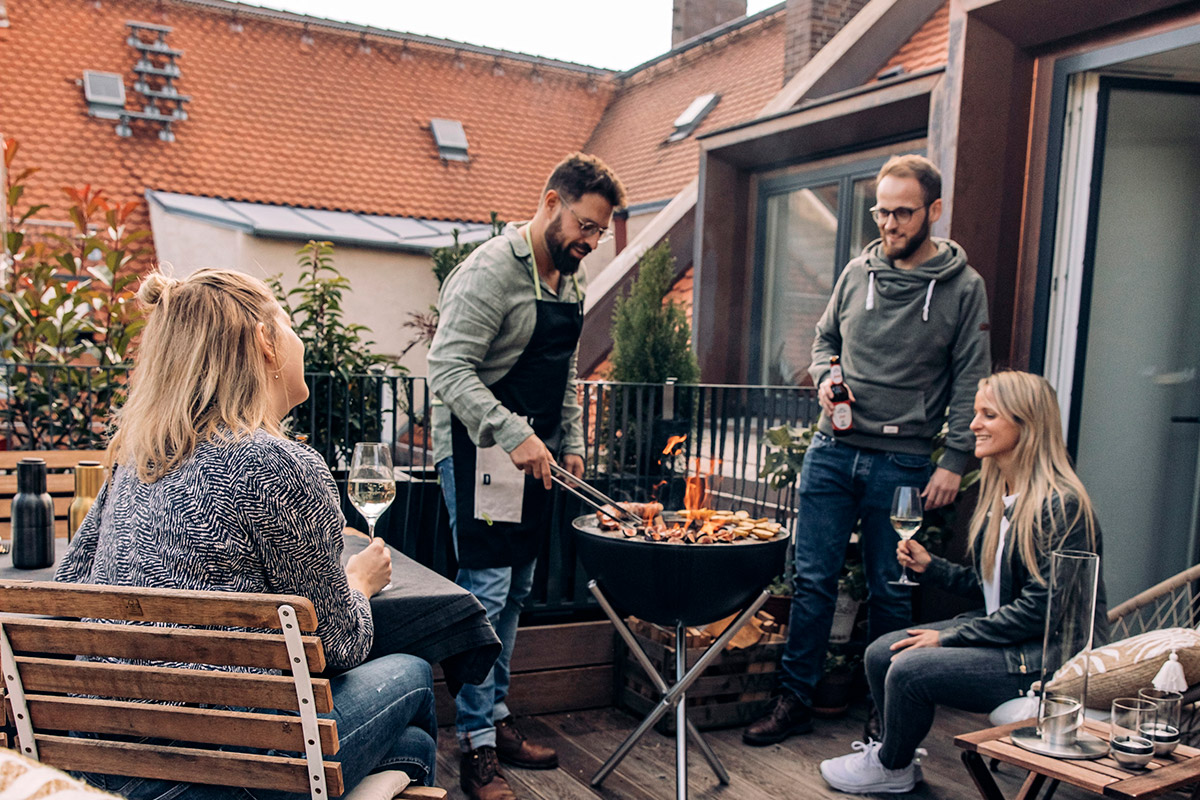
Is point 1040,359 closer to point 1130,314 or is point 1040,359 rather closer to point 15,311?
point 1130,314

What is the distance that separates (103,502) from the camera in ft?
6.93

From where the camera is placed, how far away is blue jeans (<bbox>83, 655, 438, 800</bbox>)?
1.79m

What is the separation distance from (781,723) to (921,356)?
1.52m

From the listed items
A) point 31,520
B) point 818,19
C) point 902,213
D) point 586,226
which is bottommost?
point 31,520

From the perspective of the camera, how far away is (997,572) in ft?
10.1

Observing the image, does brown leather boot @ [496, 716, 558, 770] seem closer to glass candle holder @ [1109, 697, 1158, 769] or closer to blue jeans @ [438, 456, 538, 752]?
blue jeans @ [438, 456, 538, 752]

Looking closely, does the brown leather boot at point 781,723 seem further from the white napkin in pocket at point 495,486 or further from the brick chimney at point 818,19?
the brick chimney at point 818,19

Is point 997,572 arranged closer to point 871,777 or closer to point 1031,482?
point 1031,482

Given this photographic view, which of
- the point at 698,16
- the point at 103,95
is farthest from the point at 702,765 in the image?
the point at 698,16

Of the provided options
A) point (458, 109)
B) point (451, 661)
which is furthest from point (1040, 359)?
point (458, 109)

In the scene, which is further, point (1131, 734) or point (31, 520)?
point (31, 520)

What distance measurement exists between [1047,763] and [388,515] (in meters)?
2.65

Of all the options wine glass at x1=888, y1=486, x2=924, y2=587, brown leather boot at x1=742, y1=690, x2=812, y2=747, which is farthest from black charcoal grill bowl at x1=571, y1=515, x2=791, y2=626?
brown leather boot at x1=742, y1=690, x2=812, y2=747

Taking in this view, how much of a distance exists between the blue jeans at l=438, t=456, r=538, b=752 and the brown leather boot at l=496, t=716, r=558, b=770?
0.20ft
